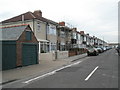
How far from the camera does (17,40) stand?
14320 millimetres

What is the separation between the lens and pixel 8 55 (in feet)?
43.2

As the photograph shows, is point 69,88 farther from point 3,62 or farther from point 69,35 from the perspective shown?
point 69,35

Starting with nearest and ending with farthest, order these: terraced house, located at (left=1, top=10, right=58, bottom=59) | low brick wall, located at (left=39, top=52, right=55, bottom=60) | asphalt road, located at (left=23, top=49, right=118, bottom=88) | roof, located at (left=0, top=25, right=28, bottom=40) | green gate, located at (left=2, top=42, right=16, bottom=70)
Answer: asphalt road, located at (left=23, top=49, right=118, bottom=88) < green gate, located at (left=2, top=42, right=16, bottom=70) < roof, located at (left=0, top=25, right=28, bottom=40) < low brick wall, located at (left=39, top=52, right=55, bottom=60) < terraced house, located at (left=1, top=10, right=58, bottom=59)

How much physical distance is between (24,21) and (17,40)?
13763 mm

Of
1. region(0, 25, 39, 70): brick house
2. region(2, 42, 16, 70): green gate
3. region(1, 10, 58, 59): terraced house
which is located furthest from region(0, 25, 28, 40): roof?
region(1, 10, 58, 59): terraced house

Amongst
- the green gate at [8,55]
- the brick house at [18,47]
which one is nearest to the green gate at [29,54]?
the brick house at [18,47]

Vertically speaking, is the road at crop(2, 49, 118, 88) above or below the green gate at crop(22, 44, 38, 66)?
below

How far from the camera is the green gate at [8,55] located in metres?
12.8

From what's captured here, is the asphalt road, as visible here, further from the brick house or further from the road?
the brick house

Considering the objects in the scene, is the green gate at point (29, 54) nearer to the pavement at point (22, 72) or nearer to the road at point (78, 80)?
the pavement at point (22, 72)

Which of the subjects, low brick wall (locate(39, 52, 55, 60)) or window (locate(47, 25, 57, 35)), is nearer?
low brick wall (locate(39, 52, 55, 60))

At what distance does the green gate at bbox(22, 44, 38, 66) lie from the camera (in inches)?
601

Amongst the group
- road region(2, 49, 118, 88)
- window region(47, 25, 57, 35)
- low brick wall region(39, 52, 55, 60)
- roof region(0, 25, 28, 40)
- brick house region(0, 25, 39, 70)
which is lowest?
road region(2, 49, 118, 88)

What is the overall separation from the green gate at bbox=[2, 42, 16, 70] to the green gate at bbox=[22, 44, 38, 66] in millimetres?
1464
